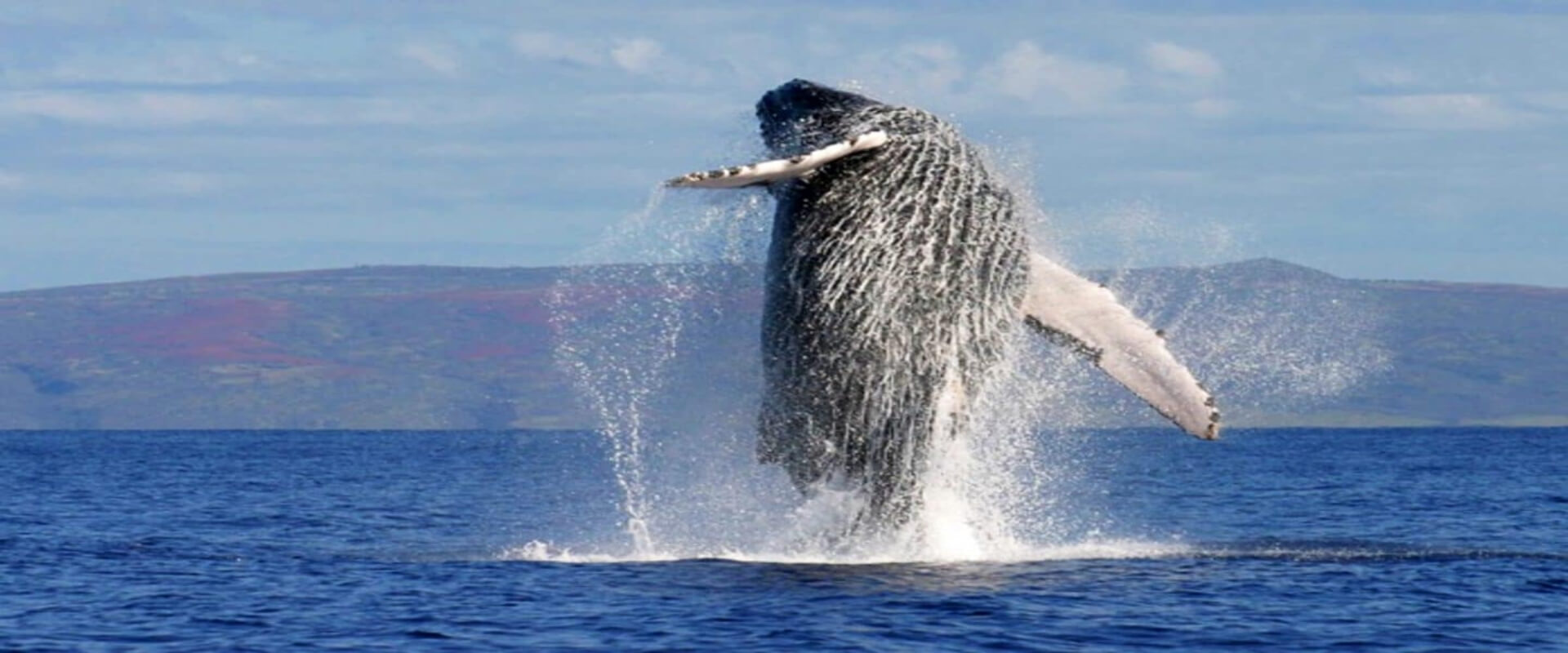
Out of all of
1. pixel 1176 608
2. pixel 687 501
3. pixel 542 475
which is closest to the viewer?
pixel 1176 608

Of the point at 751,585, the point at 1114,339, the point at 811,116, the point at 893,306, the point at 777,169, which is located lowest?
the point at 751,585

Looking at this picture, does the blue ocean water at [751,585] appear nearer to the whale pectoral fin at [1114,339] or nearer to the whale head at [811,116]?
the whale pectoral fin at [1114,339]

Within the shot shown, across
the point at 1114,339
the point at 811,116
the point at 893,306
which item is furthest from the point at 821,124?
the point at 1114,339

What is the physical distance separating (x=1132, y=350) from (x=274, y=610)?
7068mm

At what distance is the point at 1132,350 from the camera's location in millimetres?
18812

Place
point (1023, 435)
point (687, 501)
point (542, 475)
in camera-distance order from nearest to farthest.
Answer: point (1023, 435), point (687, 501), point (542, 475)

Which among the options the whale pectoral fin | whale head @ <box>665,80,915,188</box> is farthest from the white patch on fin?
the whale pectoral fin

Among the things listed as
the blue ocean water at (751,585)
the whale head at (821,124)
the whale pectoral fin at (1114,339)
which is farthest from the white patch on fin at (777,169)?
the blue ocean water at (751,585)

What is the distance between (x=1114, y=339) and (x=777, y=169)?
12.7ft

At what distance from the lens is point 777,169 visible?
1638cm

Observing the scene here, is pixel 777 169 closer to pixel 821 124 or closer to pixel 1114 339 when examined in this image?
pixel 821 124

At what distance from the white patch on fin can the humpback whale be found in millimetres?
40

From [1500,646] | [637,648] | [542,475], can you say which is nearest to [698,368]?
[637,648]

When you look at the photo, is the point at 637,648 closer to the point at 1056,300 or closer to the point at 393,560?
the point at 1056,300
